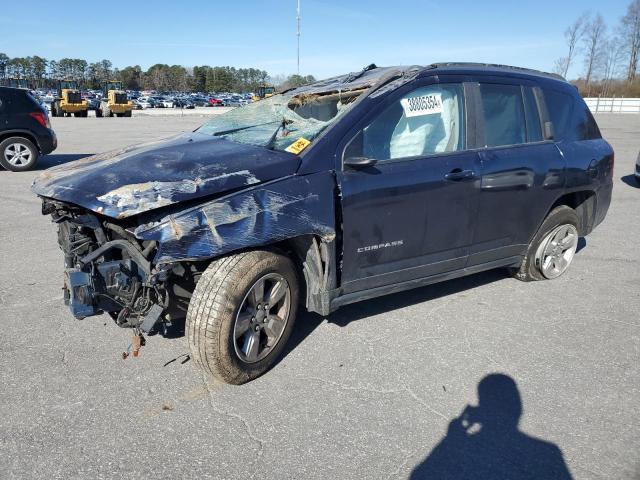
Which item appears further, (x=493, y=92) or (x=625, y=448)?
(x=493, y=92)

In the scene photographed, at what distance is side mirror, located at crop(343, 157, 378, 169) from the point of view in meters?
3.18

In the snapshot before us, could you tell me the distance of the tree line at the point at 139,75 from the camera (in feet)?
417

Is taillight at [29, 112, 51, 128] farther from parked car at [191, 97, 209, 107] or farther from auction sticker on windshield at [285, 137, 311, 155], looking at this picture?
parked car at [191, 97, 209, 107]

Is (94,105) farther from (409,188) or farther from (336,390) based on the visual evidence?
(336,390)

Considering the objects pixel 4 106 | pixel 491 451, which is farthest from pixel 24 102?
pixel 491 451

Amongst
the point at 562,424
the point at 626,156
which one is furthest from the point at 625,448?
the point at 626,156

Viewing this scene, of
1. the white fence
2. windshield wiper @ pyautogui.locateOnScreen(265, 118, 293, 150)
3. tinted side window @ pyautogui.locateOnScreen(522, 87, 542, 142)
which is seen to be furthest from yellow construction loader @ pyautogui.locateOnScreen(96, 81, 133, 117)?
the white fence

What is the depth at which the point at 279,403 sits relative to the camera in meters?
2.95

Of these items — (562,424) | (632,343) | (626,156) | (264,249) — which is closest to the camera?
(562,424)

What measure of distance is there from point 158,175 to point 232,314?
35.1 inches

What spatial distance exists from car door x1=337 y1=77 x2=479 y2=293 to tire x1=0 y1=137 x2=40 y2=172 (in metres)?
9.98

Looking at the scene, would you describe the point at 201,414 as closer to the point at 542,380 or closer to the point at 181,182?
the point at 181,182

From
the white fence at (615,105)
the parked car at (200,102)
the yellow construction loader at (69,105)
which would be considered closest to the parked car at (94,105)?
the yellow construction loader at (69,105)

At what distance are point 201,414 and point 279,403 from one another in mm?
435
